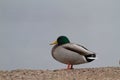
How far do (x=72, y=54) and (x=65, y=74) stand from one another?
205 centimetres

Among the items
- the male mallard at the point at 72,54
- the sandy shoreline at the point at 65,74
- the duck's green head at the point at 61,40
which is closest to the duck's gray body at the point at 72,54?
the male mallard at the point at 72,54

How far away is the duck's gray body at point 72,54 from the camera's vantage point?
17.0m

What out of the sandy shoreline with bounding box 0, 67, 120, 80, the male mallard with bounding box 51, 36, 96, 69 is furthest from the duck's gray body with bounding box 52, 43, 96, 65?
the sandy shoreline with bounding box 0, 67, 120, 80

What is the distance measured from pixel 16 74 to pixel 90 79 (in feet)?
8.00

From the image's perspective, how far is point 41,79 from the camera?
45.9ft

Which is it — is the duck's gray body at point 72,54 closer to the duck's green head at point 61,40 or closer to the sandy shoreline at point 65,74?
the duck's green head at point 61,40

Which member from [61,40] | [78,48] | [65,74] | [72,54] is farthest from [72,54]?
[65,74]

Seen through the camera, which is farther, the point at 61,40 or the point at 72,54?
the point at 61,40

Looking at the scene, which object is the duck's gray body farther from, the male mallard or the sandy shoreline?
the sandy shoreline

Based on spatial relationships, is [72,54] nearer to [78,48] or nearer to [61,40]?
[78,48]

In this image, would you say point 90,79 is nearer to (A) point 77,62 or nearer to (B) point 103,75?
(B) point 103,75

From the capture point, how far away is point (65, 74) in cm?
1507

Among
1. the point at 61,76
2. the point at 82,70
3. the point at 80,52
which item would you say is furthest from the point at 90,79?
the point at 80,52

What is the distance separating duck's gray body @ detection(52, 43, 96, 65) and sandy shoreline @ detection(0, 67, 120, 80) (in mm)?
738
